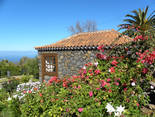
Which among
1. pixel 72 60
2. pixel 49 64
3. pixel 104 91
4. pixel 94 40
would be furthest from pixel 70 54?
pixel 104 91

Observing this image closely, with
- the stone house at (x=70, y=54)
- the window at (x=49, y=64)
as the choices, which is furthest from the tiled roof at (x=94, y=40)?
the window at (x=49, y=64)

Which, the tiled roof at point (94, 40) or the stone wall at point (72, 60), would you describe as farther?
the stone wall at point (72, 60)

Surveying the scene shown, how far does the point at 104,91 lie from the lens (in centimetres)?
330

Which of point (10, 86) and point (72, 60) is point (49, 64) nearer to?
point (72, 60)

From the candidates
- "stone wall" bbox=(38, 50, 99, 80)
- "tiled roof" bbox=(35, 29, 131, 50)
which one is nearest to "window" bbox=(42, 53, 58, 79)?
"stone wall" bbox=(38, 50, 99, 80)

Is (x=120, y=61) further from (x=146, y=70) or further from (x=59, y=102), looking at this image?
(x=59, y=102)

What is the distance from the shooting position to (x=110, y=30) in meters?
11.6

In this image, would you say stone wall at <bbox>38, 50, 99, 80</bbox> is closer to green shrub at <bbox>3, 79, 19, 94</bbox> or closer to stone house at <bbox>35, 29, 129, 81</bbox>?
stone house at <bbox>35, 29, 129, 81</bbox>

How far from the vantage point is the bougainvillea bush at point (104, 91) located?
3242mm

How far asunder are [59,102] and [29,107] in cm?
76

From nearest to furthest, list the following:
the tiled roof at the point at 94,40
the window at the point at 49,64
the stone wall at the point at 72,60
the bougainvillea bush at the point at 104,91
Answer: the bougainvillea bush at the point at 104,91
the tiled roof at the point at 94,40
the stone wall at the point at 72,60
the window at the point at 49,64

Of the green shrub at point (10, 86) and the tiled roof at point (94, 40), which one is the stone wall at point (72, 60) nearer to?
the tiled roof at point (94, 40)

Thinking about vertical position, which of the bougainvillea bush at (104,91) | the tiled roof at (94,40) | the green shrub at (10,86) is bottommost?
the green shrub at (10,86)

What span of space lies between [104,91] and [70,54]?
22.8 ft
